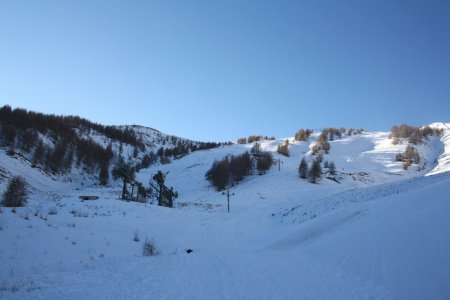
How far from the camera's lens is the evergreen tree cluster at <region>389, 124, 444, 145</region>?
122m

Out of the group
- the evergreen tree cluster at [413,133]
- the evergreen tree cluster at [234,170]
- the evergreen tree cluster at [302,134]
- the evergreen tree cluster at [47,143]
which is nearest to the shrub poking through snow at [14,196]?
the evergreen tree cluster at [47,143]

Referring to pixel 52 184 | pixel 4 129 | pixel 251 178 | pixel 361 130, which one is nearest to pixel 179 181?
pixel 251 178

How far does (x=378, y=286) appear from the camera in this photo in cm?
548

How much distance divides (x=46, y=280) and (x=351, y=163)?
4032 inches

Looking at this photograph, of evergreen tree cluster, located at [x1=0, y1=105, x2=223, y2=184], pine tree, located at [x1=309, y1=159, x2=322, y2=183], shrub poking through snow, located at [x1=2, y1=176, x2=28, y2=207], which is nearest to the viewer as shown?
shrub poking through snow, located at [x1=2, y1=176, x2=28, y2=207]

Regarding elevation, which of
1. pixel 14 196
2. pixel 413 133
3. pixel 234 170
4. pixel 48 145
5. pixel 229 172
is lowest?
pixel 14 196

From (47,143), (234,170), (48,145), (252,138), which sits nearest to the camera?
(48,145)

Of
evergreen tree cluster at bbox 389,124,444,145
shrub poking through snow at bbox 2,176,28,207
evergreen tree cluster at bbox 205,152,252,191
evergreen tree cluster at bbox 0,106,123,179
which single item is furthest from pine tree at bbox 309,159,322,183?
evergreen tree cluster at bbox 389,124,444,145

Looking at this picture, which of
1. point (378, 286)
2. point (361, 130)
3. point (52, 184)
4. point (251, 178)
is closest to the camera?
point (378, 286)

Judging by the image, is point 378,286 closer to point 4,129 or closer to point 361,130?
point 4,129

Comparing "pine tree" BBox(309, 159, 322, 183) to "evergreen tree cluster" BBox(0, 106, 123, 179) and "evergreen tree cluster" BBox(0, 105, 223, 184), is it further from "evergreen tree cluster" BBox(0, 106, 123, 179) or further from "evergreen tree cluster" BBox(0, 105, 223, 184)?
"evergreen tree cluster" BBox(0, 106, 123, 179)

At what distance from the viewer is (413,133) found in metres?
130

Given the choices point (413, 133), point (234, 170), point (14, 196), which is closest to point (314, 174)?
point (234, 170)

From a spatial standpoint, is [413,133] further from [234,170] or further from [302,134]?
[234,170]
